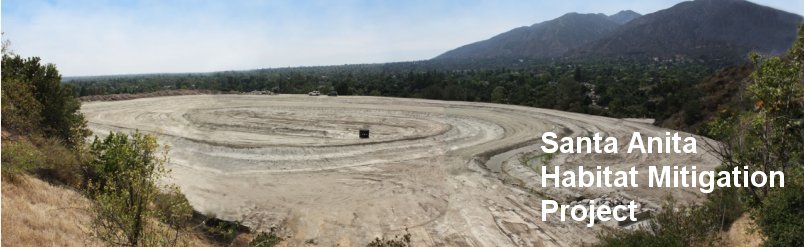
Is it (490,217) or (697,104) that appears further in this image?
(697,104)

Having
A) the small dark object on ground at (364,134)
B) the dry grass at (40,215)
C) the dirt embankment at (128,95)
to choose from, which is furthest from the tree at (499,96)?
the dry grass at (40,215)

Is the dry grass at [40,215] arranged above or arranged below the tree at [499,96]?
below

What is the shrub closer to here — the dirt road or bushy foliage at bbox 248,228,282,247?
the dirt road

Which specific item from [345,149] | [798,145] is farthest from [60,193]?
[798,145]

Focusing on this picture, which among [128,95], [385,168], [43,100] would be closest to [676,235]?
[385,168]

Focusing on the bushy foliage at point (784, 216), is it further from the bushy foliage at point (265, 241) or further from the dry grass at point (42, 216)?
the dry grass at point (42, 216)

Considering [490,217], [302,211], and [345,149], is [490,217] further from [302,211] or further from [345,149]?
[345,149]
